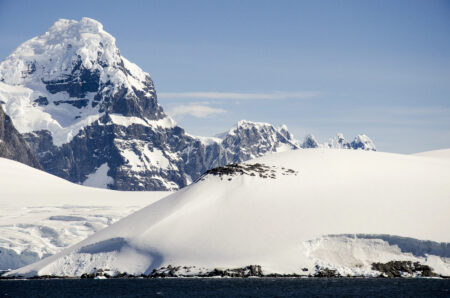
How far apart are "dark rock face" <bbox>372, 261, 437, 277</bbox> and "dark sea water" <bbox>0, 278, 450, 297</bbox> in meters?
7.85

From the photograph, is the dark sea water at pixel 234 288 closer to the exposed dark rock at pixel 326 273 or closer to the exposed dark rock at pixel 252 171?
the exposed dark rock at pixel 326 273

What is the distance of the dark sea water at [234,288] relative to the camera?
11262 cm

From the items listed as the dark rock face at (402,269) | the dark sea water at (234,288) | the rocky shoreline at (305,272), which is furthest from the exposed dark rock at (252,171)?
the dark rock face at (402,269)

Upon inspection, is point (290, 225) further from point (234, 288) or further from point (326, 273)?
point (234, 288)

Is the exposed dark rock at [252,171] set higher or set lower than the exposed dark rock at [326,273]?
higher

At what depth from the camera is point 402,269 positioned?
14138 centimetres

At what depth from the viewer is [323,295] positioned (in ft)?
358

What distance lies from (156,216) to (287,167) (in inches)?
1429

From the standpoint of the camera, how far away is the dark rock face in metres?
140

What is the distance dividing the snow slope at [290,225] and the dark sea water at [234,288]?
7754 millimetres

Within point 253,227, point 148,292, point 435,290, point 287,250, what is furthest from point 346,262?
point 148,292

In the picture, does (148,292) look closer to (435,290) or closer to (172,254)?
(172,254)

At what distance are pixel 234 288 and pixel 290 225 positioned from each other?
35354mm

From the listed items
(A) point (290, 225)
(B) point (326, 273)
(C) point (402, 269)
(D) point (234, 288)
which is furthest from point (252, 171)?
(D) point (234, 288)
